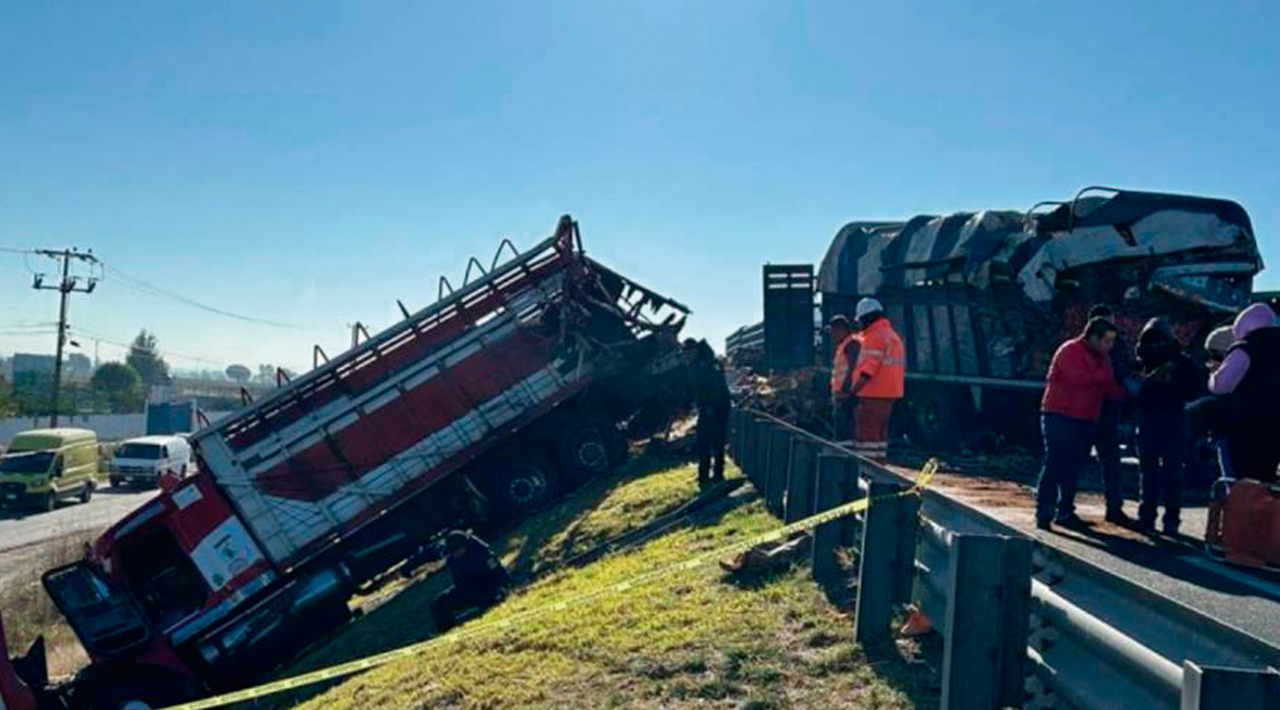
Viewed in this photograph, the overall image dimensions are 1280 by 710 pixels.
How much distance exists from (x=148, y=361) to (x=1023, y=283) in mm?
111321

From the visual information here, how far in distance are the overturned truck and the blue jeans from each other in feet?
16.3

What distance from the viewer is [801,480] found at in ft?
22.2

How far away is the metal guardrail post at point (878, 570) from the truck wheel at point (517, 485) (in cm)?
982

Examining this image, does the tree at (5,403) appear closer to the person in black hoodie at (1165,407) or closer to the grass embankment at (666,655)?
the grass embankment at (666,655)

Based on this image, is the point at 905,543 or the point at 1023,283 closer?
the point at 905,543

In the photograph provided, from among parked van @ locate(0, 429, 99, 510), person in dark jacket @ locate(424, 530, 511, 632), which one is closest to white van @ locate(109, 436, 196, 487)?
parked van @ locate(0, 429, 99, 510)

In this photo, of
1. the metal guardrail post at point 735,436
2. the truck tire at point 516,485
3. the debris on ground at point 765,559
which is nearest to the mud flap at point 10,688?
the debris on ground at point 765,559

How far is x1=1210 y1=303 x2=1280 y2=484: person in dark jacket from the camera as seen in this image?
Result: 235 inches

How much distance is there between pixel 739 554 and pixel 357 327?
9229mm

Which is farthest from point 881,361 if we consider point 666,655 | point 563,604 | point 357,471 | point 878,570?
point 357,471

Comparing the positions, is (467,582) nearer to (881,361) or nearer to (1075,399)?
(881,361)

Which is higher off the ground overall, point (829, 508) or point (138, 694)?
point (829, 508)

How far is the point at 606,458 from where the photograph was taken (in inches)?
586

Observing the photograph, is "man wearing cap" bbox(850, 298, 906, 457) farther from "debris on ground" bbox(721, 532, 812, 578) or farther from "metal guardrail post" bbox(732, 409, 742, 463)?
"metal guardrail post" bbox(732, 409, 742, 463)
